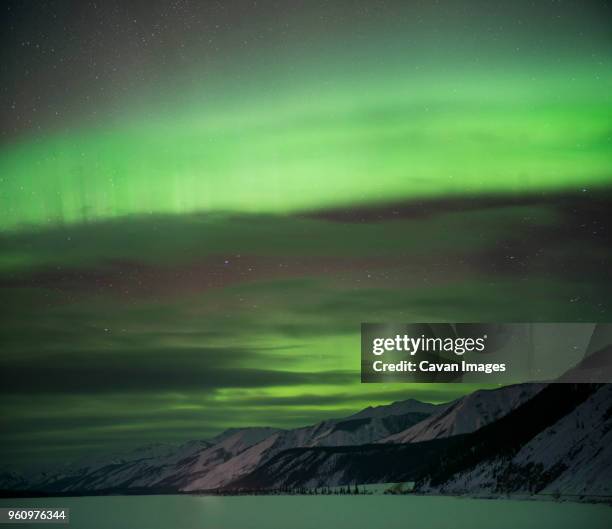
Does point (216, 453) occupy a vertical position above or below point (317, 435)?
below

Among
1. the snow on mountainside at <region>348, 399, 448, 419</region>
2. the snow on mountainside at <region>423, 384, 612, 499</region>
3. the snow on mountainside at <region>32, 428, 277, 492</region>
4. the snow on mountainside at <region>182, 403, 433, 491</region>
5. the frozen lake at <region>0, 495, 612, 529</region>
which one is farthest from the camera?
the snow on mountainside at <region>423, 384, 612, 499</region>

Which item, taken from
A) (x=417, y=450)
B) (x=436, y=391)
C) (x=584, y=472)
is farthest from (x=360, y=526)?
(x=436, y=391)

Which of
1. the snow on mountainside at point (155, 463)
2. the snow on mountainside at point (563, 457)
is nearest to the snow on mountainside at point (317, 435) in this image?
the snow on mountainside at point (155, 463)

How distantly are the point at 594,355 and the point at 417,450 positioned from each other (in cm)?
2006

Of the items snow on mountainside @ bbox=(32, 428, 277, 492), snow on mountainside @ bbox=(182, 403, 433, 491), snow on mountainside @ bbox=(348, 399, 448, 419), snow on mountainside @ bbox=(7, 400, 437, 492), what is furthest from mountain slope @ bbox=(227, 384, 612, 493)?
snow on mountainside @ bbox=(348, 399, 448, 419)

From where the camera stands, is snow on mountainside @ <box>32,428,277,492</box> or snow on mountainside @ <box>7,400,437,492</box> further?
snow on mountainside @ <box>32,428,277,492</box>

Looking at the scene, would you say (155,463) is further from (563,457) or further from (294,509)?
(563,457)

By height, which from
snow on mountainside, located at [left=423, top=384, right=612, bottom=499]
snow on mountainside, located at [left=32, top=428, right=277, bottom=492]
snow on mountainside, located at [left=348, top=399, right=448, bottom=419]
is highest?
snow on mountainside, located at [left=348, top=399, right=448, bottom=419]

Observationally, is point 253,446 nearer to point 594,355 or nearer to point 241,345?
point 241,345

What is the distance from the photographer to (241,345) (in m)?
13.8

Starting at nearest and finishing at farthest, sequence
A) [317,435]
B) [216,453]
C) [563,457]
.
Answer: [216,453], [317,435], [563,457]

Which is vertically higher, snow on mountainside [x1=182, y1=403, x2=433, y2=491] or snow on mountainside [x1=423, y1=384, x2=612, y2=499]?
snow on mountainside [x1=182, y1=403, x2=433, y2=491]

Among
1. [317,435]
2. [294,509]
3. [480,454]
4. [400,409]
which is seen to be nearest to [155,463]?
[317,435]

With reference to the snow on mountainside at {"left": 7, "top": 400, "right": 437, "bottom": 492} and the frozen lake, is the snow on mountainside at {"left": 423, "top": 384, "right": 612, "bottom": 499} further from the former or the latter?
the snow on mountainside at {"left": 7, "top": 400, "right": 437, "bottom": 492}
